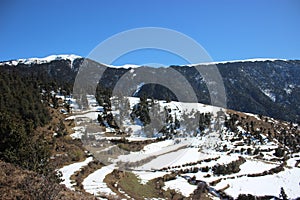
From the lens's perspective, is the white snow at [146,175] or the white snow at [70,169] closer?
the white snow at [70,169]

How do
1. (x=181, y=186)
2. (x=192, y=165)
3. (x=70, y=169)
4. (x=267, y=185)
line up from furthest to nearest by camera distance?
(x=192, y=165)
(x=267, y=185)
(x=181, y=186)
(x=70, y=169)

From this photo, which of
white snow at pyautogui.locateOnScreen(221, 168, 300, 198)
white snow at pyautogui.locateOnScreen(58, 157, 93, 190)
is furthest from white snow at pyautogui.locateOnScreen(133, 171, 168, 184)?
white snow at pyautogui.locateOnScreen(221, 168, 300, 198)

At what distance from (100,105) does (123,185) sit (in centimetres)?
5621

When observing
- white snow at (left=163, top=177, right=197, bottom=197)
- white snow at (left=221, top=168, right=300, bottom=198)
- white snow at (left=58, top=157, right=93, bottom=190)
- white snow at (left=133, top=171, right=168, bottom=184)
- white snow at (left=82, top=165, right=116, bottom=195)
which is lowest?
white snow at (left=221, top=168, right=300, bottom=198)

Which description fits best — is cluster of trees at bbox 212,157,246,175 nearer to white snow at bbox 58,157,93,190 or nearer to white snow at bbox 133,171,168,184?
white snow at bbox 133,171,168,184

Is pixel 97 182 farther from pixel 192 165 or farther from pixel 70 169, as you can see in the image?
pixel 192 165

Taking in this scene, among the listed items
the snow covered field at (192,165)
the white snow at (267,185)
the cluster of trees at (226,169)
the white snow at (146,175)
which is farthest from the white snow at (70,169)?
the cluster of trees at (226,169)

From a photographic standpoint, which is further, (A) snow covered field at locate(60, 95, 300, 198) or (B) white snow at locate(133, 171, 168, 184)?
(B) white snow at locate(133, 171, 168, 184)

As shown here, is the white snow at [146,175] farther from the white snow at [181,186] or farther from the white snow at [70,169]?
the white snow at [70,169]

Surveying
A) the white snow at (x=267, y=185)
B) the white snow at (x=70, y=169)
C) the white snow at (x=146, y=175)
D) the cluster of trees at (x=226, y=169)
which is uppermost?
the white snow at (x=70, y=169)

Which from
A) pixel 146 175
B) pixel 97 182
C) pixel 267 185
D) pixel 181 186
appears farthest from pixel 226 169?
pixel 97 182

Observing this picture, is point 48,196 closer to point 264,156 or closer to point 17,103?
point 17,103

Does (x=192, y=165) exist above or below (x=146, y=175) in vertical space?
below

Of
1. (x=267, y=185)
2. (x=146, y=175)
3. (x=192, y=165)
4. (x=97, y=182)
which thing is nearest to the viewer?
(x=97, y=182)
